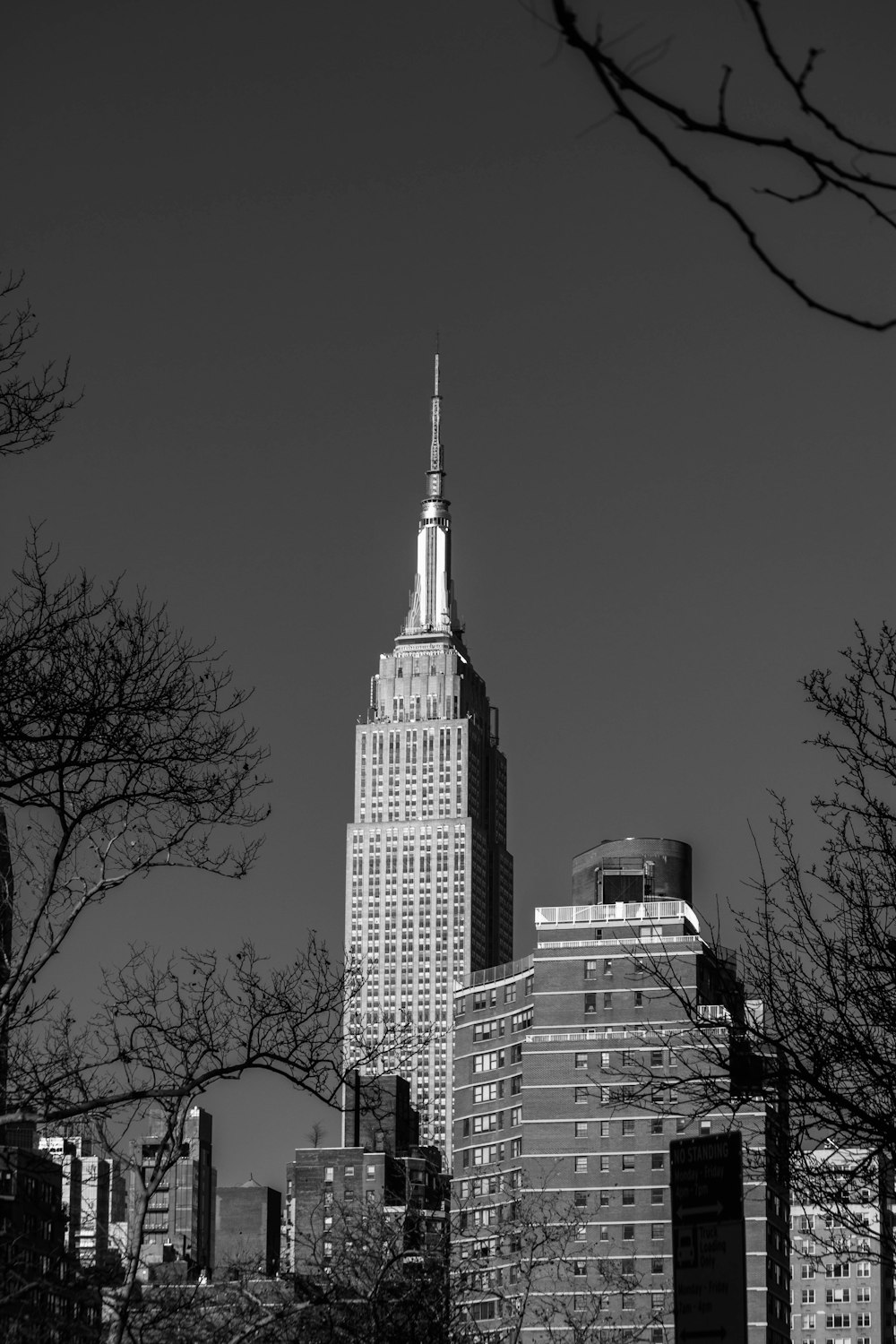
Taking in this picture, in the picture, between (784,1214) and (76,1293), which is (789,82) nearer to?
(76,1293)

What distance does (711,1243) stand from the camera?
32.6ft

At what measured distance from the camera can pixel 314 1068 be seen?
67.7ft

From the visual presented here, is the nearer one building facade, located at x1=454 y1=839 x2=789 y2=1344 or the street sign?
the street sign

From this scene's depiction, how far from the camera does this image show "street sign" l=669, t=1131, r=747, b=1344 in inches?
386

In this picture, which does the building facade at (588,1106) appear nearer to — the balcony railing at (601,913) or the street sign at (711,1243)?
the balcony railing at (601,913)

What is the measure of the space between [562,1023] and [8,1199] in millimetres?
63063

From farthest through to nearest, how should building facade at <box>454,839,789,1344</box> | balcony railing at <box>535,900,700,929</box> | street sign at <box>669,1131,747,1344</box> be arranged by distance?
balcony railing at <box>535,900,700,929</box> < building facade at <box>454,839,789,1344</box> < street sign at <box>669,1131,747,1344</box>

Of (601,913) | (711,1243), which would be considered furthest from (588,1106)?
(711,1243)

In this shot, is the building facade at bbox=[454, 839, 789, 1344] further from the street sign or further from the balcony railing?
the street sign

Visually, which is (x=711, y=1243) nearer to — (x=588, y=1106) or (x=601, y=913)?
(x=588, y=1106)

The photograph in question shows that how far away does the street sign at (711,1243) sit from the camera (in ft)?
32.2


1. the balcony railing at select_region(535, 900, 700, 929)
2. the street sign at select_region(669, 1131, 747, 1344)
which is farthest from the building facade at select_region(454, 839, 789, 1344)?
the street sign at select_region(669, 1131, 747, 1344)

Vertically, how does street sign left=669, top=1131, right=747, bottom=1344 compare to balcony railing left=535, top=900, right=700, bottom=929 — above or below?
below

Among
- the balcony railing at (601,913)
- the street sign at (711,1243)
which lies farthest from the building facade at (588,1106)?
the street sign at (711,1243)
